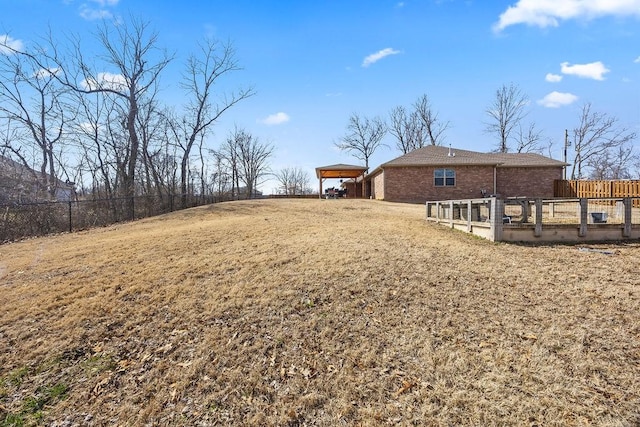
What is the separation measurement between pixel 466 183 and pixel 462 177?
42 centimetres

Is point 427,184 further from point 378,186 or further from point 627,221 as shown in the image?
point 627,221

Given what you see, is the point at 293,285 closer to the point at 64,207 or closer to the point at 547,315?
the point at 547,315

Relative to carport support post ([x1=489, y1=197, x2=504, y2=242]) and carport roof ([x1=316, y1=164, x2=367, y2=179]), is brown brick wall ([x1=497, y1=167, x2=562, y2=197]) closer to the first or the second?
carport roof ([x1=316, y1=164, x2=367, y2=179])

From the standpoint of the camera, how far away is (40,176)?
17562 millimetres

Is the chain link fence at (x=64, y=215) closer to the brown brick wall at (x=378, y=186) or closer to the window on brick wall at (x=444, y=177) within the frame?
the brown brick wall at (x=378, y=186)

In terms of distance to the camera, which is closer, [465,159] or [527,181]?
[465,159]

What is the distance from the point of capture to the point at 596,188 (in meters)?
16.6

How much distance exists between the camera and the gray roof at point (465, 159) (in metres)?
18.4

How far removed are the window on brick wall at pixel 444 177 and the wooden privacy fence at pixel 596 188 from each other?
6320 millimetres

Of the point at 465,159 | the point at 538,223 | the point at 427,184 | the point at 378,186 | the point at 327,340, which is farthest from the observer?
the point at 378,186

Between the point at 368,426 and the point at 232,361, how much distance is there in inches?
56.9

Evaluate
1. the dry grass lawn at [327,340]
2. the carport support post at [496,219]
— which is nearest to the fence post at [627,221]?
the dry grass lawn at [327,340]

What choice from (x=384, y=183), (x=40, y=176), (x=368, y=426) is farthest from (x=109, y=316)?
(x=40, y=176)

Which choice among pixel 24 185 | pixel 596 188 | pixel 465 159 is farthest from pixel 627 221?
pixel 24 185
